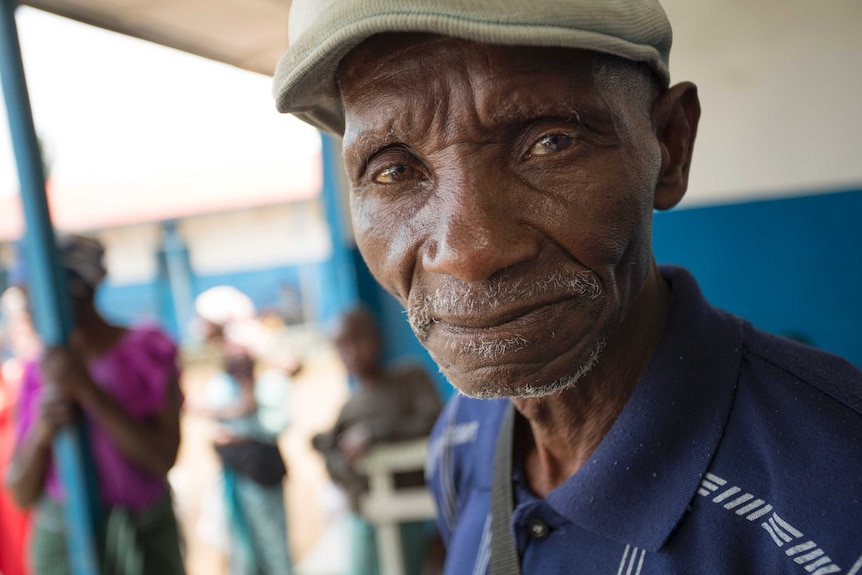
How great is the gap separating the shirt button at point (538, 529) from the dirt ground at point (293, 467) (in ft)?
8.51

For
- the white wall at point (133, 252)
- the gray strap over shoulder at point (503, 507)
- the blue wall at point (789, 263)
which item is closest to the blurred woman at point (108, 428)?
the gray strap over shoulder at point (503, 507)

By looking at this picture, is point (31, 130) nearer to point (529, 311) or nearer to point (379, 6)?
point (379, 6)

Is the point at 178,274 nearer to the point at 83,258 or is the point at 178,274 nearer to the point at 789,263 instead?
the point at 83,258

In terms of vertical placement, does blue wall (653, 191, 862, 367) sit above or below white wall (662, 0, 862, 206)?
below

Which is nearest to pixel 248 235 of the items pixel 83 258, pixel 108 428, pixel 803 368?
pixel 83 258

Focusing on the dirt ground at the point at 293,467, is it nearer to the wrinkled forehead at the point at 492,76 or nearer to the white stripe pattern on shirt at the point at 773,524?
the wrinkled forehead at the point at 492,76

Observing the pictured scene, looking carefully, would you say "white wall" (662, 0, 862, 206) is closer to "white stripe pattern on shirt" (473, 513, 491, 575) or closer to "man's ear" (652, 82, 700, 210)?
"man's ear" (652, 82, 700, 210)

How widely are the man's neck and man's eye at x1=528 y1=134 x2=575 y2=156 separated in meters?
0.31

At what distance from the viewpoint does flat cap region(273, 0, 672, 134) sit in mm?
803

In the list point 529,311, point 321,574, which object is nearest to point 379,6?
point 529,311

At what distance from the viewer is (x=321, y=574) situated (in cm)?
496

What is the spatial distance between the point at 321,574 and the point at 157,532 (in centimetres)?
236

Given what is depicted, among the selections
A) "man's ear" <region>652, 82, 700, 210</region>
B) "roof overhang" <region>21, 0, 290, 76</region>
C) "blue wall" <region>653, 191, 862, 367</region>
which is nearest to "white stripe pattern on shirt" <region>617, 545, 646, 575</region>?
"man's ear" <region>652, 82, 700, 210</region>

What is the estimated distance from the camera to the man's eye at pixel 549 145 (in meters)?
0.91
